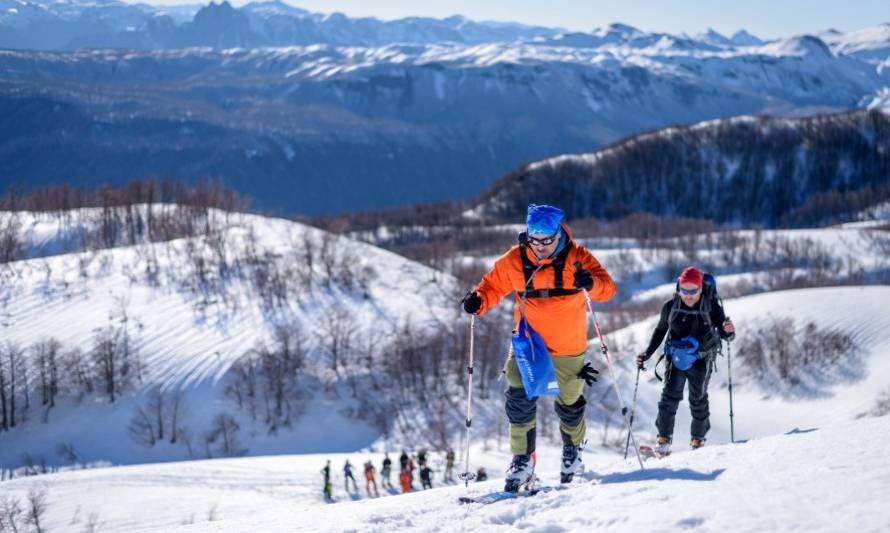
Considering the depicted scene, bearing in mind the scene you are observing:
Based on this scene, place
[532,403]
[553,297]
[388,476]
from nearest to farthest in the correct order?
[553,297] → [532,403] → [388,476]

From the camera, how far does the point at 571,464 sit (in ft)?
31.6

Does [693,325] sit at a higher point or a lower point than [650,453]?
higher

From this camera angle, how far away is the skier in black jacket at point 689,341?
1162 cm

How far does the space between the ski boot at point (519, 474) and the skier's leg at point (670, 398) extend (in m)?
3.62

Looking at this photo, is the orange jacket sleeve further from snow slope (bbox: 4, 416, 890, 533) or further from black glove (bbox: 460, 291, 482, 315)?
snow slope (bbox: 4, 416, 890, 533)

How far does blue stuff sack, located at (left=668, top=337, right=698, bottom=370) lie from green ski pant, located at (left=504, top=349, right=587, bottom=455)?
114 inches

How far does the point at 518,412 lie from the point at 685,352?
3.80m

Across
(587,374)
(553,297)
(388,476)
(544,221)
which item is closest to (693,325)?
(587,374)

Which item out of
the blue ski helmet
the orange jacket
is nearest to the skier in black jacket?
the orange jacket

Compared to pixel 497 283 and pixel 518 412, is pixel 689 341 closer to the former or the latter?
pixel 518 412

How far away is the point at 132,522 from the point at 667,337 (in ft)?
92.1

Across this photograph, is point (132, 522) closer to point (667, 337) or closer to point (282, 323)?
point (667, 337)

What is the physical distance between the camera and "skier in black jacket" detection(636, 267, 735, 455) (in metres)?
11.6

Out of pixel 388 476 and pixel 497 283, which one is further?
pixel 388 476
